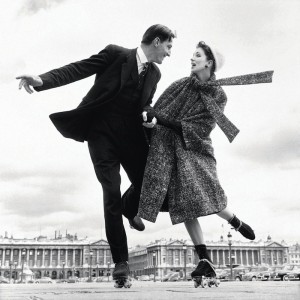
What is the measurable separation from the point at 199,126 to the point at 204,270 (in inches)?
36.1

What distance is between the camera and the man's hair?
9.56ft

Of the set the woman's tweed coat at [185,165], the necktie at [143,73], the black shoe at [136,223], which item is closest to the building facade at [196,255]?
the black shoe at [136,223]

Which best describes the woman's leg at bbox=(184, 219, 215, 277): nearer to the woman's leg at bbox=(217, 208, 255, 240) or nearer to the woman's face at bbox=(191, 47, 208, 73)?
the woman's leg at bbox=(217, 208, 255, 240)

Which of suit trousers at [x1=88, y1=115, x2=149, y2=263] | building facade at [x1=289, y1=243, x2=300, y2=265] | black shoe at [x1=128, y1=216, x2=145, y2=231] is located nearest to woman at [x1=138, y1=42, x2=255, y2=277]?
suit trousers at [x1=88, y1=115, x2=149, y2=263]

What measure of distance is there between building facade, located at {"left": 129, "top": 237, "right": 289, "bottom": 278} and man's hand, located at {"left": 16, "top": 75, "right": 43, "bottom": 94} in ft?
255

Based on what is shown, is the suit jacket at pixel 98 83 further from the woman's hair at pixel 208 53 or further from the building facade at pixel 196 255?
the building facade at pixel 196 255

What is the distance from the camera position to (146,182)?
284cm

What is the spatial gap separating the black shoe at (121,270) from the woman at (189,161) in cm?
35

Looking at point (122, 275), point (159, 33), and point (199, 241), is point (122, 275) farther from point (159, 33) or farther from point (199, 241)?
point (159, 33)

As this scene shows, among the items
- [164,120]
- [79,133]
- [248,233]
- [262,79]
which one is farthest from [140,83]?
[248,233]

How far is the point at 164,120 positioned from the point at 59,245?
8510 centimetres

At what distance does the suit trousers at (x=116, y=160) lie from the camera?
2703 mm

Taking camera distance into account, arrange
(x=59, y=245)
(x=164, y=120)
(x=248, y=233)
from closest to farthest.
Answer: (x=164, y=120) → (x=248, y=233) → (x=59, y=245)

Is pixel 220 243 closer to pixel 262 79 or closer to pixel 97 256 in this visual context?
pixel 97 256
